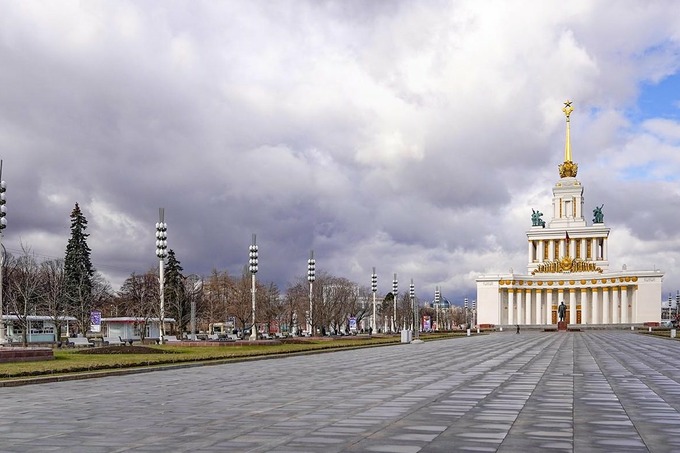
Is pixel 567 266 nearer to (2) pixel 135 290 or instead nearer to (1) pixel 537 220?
(1) pixel 537 220

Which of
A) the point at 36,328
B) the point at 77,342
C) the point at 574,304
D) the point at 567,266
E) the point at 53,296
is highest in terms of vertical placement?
the point at 567,266

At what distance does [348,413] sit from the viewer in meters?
13.5

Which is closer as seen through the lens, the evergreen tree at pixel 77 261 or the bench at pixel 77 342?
the bench at pixel 77 342

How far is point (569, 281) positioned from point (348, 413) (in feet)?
440

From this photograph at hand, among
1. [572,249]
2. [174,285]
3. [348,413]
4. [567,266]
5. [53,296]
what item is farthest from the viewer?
[572,249]

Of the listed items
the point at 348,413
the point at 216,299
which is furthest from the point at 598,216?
the point at 348,413

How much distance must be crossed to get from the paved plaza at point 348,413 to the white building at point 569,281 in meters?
118

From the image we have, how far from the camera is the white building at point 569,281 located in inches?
5281

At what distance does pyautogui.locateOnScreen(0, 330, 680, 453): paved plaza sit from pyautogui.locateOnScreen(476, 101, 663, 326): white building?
118223 millimetres

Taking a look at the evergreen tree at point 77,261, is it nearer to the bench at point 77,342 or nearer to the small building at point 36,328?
the small building at point 36,328

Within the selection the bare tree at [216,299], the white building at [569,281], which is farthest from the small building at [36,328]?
the white building at [569,281]

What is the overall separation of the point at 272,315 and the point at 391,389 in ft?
273

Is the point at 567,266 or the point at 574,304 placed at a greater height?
the point at 567,266

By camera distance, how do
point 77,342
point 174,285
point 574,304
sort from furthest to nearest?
point 574,304 → point 174,285 → point 77,342
